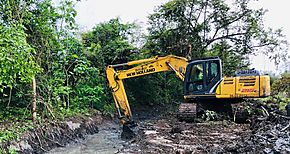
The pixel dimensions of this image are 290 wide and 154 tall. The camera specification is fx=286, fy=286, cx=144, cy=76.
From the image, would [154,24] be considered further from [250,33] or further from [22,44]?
[22,44]

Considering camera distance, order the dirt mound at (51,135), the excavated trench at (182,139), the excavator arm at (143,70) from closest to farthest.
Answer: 1. the excavated trench at (182,139)
2. the dirt mound at (51,135)
3. the excavator arm at (143,70)

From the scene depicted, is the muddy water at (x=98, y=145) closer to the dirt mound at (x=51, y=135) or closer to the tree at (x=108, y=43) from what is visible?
the dirt mound at (x=51, y=135)

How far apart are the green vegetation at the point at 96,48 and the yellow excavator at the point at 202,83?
4.45 feet

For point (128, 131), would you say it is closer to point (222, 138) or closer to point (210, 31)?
point (222, 138)

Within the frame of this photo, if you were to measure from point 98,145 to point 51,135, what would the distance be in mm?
1159

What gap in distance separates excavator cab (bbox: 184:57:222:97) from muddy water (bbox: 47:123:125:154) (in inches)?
102

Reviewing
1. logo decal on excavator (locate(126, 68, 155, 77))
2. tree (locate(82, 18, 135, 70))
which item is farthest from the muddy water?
tree (locate(82, 18, 135, 70))

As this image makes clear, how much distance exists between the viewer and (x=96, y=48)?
12.3 m

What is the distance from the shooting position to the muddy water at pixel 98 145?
21.0 feet

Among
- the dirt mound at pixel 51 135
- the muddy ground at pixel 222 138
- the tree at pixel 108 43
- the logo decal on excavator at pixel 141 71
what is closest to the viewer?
the muddy ground at pixel 222 138

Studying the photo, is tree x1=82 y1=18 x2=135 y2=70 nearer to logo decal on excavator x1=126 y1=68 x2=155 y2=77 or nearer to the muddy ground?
logo decal on excavator x1=126 y1=68 x2=155 y2=77

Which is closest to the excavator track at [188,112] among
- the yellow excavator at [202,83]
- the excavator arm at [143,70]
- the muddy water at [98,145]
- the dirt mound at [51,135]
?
the yellow excavator at [202,83]

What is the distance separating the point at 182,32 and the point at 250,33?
3356 millimetres

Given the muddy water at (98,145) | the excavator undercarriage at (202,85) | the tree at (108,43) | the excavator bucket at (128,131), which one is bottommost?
the muddy water at (98,145)
